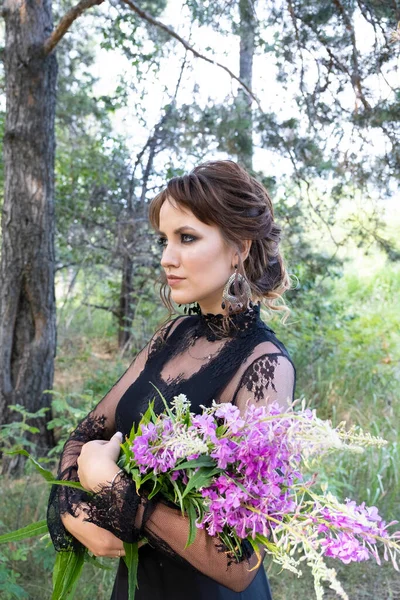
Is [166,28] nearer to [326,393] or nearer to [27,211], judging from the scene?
[27,211]

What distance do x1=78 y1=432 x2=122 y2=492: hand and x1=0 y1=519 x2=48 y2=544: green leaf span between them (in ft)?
0.58

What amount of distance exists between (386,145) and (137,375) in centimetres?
374

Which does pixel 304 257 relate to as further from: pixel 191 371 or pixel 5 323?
pixel 191 371

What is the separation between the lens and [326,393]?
6.08 meters

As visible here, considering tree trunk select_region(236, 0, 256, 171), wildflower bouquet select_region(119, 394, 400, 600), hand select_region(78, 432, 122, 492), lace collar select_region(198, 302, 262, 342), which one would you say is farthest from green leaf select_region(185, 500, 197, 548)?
tree trunk select_region(236, 0, 256, 171)

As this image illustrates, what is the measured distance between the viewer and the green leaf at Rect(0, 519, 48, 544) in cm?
144

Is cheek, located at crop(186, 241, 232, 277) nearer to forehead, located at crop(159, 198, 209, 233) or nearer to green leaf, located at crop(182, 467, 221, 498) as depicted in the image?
forehead, located at crop(159, 198, 209, 233)

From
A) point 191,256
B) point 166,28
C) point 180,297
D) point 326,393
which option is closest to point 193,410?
point 180,297

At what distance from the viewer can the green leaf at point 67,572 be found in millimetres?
1545

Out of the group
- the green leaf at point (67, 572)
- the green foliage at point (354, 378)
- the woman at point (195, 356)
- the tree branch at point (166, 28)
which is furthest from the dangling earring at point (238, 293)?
the tree branch at point (166, 28)

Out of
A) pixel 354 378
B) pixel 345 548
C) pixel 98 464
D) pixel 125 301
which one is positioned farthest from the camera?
pixel 125 301

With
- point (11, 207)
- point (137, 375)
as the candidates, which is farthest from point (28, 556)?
point (11, 207)

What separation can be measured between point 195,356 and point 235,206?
0.48 m

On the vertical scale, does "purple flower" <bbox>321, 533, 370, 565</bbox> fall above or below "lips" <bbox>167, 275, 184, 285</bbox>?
below
